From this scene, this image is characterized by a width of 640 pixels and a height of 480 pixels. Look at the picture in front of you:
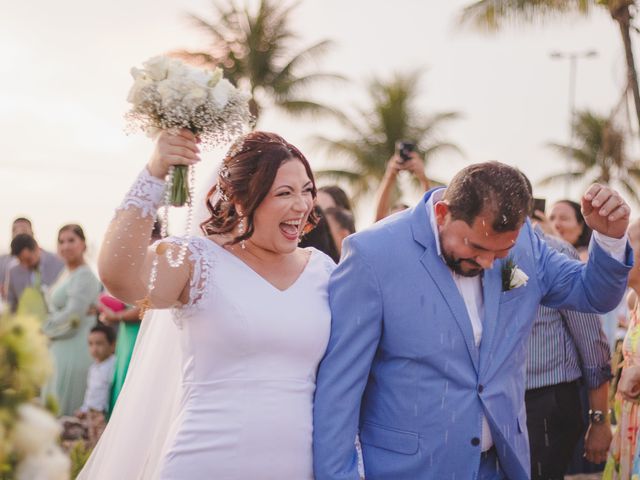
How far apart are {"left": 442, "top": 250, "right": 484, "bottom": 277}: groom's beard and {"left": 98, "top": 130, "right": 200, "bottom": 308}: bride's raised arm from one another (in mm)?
1040

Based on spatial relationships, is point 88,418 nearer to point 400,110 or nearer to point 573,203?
point 573,203

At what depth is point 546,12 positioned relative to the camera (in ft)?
52.3

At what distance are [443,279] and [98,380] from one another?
6.21 meters

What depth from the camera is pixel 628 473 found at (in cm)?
486

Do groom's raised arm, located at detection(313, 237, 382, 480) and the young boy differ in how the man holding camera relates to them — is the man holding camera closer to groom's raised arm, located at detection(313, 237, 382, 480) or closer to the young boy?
groom's raised arm, located at detection(313, 237, 382, 480)

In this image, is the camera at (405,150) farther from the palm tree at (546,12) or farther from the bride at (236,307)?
the palm tree at (546,12)

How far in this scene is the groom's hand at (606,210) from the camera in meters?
3.56

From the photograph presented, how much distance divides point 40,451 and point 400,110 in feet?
128

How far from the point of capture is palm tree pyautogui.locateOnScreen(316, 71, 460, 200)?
38781 mm

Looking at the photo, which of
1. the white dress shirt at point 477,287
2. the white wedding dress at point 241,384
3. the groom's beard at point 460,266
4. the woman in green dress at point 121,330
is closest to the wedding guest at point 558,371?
the white dress shirt at point 477,287

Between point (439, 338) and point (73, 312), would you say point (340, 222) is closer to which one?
point (439, 338)

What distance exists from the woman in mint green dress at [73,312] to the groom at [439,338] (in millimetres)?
5779

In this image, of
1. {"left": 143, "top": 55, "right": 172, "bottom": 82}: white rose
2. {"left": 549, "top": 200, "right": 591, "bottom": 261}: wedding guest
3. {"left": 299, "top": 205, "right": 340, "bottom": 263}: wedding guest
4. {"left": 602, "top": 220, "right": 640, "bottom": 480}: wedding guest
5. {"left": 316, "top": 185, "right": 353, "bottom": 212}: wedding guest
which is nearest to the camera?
{"left": 143, "top": 55, "right": 172, "bottom": 82}: white rose

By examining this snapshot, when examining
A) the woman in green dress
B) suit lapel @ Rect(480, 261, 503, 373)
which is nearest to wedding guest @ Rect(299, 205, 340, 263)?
suit lapel @ Rect(480, 261, 503, 373)
